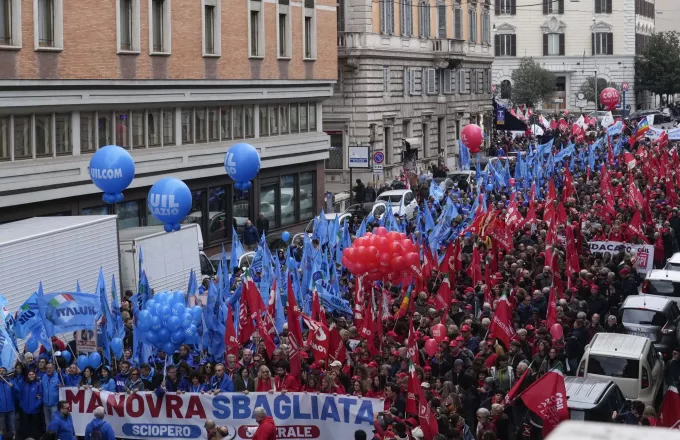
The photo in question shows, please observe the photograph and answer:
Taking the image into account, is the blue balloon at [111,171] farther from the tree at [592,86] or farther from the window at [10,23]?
the tree at [592,86]

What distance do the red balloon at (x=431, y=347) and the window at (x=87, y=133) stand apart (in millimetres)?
16027

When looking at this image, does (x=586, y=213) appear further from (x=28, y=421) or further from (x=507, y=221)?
(x=28, y=421)

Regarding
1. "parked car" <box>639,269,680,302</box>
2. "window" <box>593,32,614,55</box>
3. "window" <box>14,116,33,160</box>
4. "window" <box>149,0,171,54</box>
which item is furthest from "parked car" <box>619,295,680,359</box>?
"window" <box>593,32,614,55</box>

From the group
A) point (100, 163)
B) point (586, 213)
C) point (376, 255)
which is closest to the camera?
point (376, 255)

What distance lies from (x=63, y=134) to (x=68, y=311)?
13864 mm

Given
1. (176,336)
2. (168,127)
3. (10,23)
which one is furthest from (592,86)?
(176,336)

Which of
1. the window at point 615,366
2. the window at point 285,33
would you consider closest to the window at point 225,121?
the window at point 285,33

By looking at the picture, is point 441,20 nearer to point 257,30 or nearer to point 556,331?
point 257,30

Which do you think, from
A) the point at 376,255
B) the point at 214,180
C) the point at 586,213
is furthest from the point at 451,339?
the point at 214,180

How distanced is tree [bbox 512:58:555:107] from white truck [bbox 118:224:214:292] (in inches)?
2902

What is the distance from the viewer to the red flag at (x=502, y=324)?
1753 centimetres

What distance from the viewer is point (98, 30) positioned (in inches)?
1213

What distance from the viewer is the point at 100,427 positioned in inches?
539

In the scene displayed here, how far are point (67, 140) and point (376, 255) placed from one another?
11.5 meters
